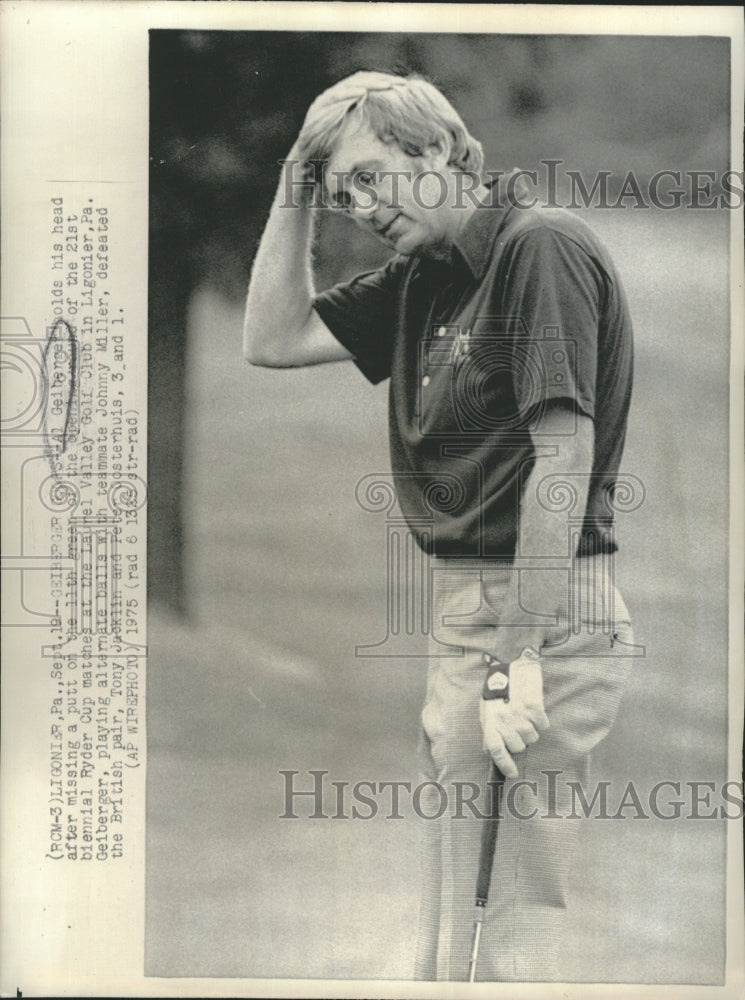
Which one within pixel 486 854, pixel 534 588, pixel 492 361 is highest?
pixel 492 361

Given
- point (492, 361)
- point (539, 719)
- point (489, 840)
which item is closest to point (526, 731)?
point (539, 719)

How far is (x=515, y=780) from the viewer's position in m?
1.15

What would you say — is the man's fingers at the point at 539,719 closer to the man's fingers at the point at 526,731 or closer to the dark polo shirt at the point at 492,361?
the man's fingers at the point at 526,731

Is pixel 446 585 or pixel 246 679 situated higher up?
pixel 446 585

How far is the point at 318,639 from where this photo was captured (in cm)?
116

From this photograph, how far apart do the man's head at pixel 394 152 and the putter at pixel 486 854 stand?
2.21 ft

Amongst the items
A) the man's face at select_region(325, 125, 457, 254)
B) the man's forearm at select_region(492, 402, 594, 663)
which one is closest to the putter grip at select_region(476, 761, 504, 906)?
the man's forearm at select_region(492, 402, 594, 663)

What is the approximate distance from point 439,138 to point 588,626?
0.64 m

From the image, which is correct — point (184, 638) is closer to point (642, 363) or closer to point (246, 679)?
point (246, 679)

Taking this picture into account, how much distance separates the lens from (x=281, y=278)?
1168 mm

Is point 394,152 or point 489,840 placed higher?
point 394,152

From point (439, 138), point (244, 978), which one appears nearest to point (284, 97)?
point (439, 138)
